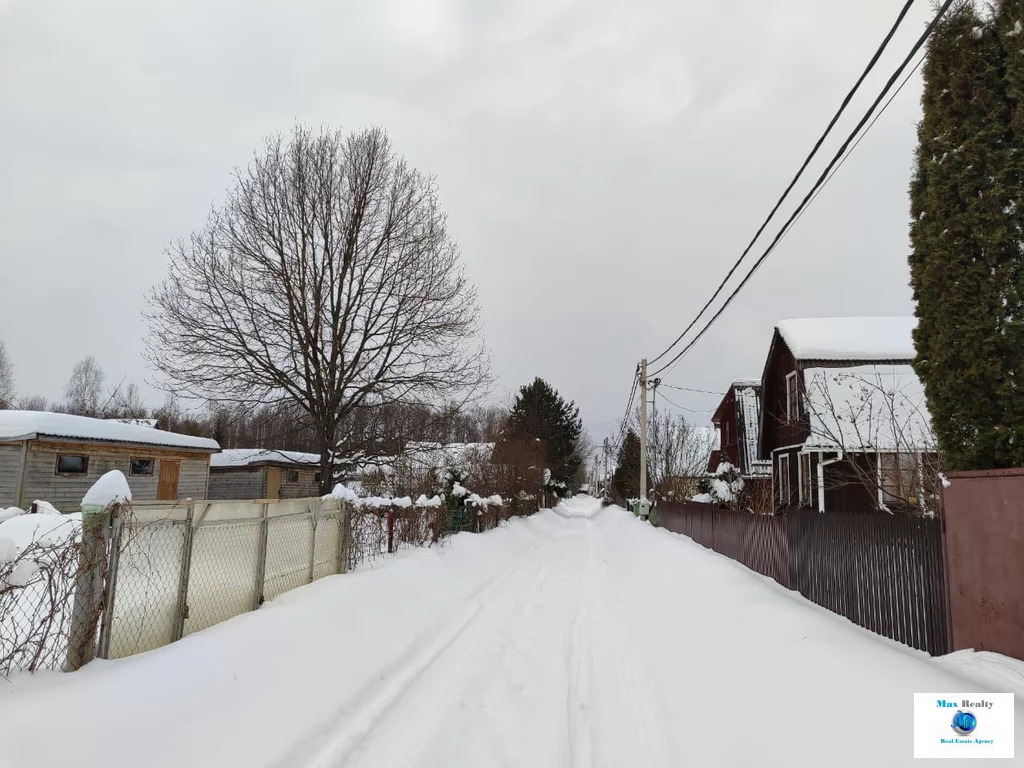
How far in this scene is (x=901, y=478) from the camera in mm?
10000

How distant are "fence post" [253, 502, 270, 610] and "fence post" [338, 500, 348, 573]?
8.21 ft

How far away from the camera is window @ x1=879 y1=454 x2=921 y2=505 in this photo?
28.9 ft

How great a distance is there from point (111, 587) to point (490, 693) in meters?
3.14

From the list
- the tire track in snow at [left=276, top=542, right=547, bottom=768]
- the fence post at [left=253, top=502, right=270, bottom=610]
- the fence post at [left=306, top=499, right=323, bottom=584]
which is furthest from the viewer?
the fence post at [left=306, top=499, right=323, bottom=584]

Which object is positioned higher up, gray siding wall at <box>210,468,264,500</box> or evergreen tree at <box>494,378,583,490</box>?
evergreen tree at <box>494,378,583,490</box>

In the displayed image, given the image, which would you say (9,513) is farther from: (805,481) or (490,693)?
(805,481)

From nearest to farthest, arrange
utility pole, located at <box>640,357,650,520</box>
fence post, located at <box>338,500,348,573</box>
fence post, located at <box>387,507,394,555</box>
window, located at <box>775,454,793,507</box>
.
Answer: fence post, located at <box>338,500,348,573</box>, fence post, located at <box>387,507,394,555</box>, window, located at <box>775,454,793,507</box>, utility pole, located at <box>640,357,650,520</box>

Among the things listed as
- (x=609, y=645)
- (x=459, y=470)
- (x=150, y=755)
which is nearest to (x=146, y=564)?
(x=150, y=755)

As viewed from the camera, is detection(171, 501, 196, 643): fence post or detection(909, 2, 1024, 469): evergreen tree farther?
detection(171, 501, 196, 643): fence post

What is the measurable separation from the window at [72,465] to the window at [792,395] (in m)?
23.1

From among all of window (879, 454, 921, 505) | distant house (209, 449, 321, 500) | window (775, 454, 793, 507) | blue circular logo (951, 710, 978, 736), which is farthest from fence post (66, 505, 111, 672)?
distant house (209, 449, 321, 500)

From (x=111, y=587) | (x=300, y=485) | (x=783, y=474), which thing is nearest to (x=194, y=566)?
(x=111, y=587)

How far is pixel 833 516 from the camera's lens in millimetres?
7547

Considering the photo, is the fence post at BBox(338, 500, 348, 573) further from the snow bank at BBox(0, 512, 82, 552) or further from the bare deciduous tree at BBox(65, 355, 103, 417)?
the bare deciduous tree at BBox(65, 355, 103, 417)
